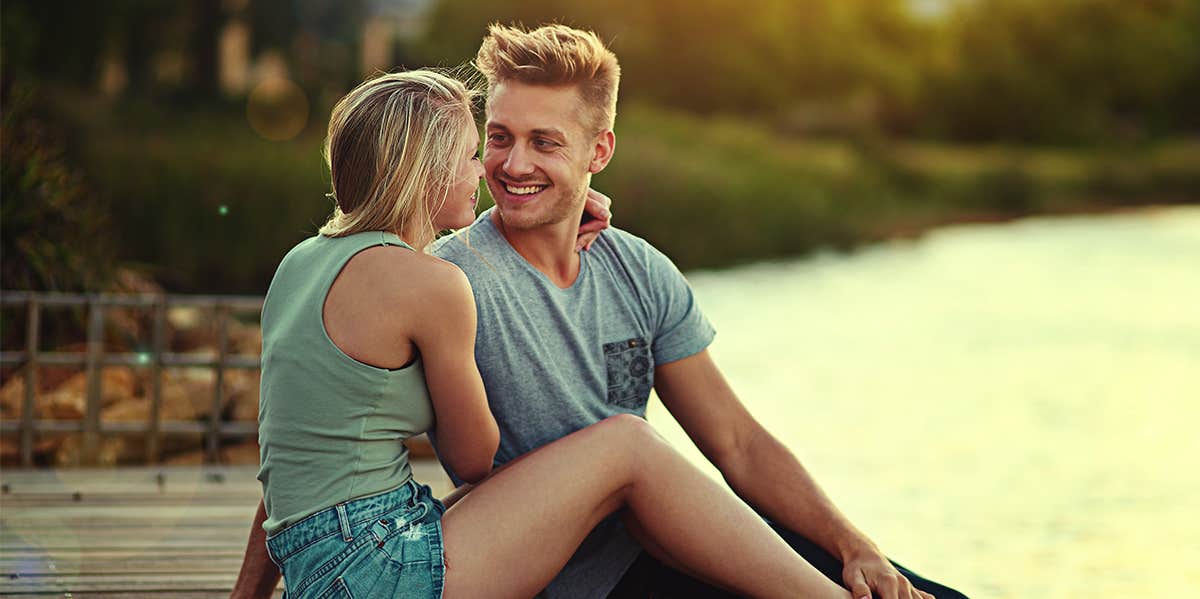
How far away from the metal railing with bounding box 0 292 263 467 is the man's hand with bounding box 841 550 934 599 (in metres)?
2.73

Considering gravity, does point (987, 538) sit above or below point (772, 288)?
below

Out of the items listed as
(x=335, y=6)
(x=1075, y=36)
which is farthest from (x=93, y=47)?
(x=1075, y=36)

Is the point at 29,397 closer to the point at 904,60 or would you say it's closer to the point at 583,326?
the point at 583,326

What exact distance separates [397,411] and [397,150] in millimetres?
387

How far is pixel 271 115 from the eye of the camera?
19469mm

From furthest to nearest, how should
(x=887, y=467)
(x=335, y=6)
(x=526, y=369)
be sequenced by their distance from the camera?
1. (x=335, y=6)
2. (x=887, y=467)
3. (x=526, y=369)

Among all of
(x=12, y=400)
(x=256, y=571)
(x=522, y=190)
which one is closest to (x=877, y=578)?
(x=522, y=190)

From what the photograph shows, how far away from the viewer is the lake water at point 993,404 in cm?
604

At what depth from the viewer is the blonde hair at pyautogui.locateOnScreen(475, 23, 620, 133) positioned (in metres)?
2.57

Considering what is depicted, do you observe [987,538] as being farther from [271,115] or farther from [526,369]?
[271,115]

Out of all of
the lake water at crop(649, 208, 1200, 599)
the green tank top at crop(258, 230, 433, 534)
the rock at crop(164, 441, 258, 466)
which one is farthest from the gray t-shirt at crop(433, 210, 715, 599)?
the lake water at crop(649, 208, 1200, 599)

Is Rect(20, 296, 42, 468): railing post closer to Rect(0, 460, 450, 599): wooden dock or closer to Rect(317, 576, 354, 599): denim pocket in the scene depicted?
Rect(0, 460, 450, 599): wooden dock

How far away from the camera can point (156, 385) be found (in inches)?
194

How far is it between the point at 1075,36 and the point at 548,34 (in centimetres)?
4977
